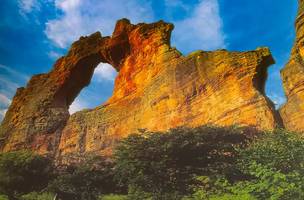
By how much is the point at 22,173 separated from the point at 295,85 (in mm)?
19848

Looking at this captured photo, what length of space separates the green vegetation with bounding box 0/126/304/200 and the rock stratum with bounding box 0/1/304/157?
189 inches

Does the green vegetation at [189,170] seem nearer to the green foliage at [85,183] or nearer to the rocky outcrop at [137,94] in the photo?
the green foliage at [85,183]

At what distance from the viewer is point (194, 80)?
1160 inches

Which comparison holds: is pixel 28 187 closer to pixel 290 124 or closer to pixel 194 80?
pixel 194 80

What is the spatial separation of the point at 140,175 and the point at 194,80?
12542mm

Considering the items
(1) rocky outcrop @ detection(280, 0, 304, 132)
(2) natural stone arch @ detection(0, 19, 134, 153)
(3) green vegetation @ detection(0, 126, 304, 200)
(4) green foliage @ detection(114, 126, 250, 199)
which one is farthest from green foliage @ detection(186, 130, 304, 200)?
(2) natural stone arch @ detection(0, 19, 134, 153)

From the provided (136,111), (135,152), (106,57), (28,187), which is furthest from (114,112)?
(135,152)

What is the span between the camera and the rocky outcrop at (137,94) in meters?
26.0

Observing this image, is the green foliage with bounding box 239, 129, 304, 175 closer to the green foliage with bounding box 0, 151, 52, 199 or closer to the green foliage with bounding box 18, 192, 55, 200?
the green foliage with bounding box 18, 192, 55, 200

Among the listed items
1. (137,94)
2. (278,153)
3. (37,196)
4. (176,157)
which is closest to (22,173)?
(37,196)

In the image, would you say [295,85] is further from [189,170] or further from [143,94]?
[143,94]

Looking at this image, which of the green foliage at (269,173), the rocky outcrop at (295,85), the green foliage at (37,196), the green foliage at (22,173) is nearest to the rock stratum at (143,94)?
the rocky outcrop at (295,85)

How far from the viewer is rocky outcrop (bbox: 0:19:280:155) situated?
2597 cm

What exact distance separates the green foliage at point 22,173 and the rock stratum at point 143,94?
8392mm
